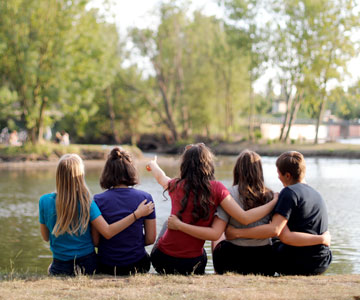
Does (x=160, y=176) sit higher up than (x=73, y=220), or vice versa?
(x=160, y=176)

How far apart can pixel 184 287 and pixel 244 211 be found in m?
0.94

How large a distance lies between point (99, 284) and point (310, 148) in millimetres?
35146

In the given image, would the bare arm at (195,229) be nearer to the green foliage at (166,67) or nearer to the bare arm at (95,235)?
the bare arm at (95,235)

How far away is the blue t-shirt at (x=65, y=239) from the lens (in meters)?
4.47

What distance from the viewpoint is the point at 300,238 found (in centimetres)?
459

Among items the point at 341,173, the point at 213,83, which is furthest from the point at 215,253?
the point at 213,83

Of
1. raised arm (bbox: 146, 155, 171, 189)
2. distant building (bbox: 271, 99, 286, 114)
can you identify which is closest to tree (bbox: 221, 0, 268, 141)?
raised arm (bbox: 146, 155, 171, 189)

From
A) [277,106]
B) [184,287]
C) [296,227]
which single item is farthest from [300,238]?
[277,106]

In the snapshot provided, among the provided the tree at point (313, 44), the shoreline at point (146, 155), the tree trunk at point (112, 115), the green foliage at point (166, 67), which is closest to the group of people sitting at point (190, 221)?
the shoreline at point (146, 155)

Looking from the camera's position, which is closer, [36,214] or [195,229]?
[195,229]

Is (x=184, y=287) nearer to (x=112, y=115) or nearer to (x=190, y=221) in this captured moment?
(x=190, y=221)

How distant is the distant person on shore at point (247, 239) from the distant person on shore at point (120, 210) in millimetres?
759

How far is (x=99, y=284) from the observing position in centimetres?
411

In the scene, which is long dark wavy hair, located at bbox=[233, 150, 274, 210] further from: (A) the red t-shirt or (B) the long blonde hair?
(B) the long blonde hair
